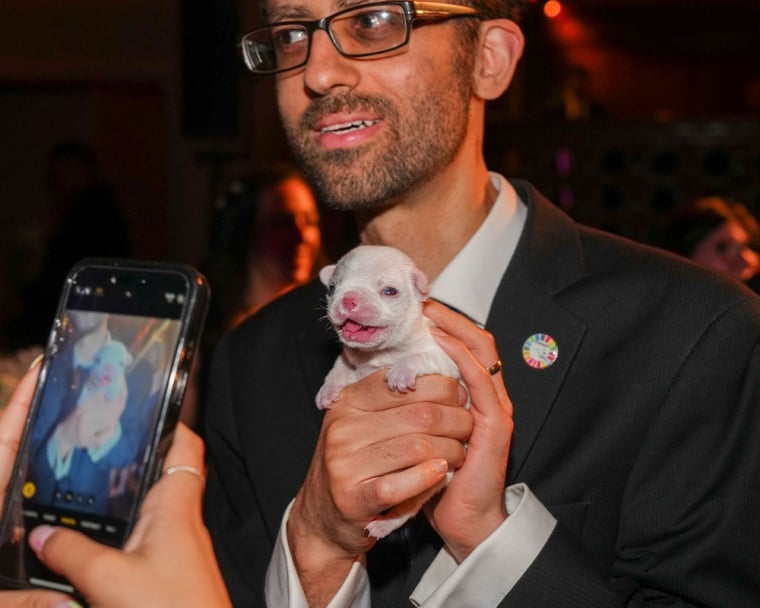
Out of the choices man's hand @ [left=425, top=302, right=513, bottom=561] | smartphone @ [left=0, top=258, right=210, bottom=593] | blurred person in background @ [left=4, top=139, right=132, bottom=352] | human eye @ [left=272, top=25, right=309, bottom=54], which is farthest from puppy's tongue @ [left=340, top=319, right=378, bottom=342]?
blurred person in background @ [left=4, top=139, right=132, bottom=352]

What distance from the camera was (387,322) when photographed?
1349 millimetres

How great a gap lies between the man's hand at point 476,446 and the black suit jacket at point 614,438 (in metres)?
0.10

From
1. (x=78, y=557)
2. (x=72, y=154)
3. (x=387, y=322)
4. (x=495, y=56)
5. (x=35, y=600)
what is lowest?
(x=72, y=154)

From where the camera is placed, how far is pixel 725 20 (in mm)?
9203

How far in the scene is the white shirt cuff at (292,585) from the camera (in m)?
1.50

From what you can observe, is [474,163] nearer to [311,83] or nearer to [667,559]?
[311,83]

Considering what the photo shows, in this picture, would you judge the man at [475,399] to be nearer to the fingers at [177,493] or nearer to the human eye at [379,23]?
the human eye at [379,23]

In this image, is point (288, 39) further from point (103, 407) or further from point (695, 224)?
point (695, 224)

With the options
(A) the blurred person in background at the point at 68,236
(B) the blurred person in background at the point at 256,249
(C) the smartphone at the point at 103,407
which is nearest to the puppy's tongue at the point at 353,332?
(C) the smartphone at the point at 103,407

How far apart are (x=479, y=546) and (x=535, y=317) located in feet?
1.38

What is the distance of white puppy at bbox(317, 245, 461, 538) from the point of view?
1343mm

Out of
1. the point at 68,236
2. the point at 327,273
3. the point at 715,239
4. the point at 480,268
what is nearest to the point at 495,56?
Result: the point at 480,268

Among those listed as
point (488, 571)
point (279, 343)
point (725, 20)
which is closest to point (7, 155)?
point (725, 20)

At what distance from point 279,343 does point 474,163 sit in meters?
0.49
